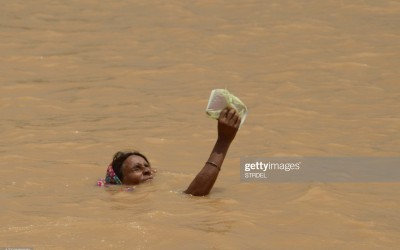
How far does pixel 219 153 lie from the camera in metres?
6.39

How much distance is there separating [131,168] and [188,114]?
2185 millimetres

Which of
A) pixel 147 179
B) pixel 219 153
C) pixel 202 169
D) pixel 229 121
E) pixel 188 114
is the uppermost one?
pixel 229 121

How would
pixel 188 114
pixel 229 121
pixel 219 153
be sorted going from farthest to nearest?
pixel 188 114 → pixel 219 153 → pixel 229 121

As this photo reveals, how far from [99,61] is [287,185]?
4.72 metres

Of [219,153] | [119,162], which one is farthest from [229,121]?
[119,162]

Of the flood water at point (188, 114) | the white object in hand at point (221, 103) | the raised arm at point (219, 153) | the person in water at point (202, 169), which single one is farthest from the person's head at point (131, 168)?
the white object in hand at point (221, 103)

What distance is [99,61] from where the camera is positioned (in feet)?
36.5

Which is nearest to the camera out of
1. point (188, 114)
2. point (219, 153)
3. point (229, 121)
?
point (229, 121)

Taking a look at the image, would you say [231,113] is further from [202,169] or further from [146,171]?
→ [146,171]

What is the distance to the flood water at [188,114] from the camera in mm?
5727

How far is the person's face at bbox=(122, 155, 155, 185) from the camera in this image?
7.02 metres

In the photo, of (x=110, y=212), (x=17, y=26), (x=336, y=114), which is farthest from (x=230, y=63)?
(x=110, y=212)

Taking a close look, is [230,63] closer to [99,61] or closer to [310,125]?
[99,61]

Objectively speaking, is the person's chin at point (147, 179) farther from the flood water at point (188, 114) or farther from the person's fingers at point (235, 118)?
the person's fingers at point (235, 118)
